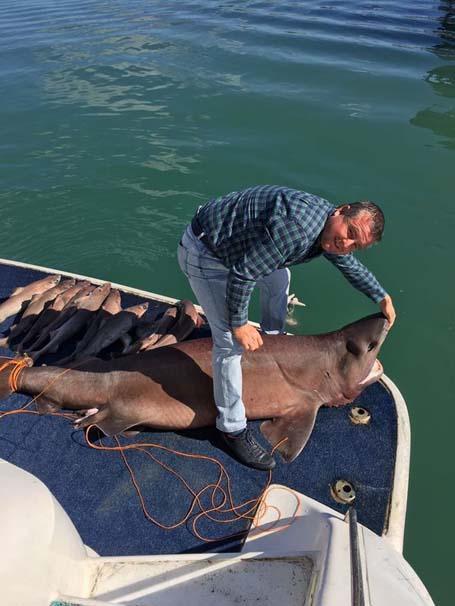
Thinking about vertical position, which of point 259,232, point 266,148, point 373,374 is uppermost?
point 259,232

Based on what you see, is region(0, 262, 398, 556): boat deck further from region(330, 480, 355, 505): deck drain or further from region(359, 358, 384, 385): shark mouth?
region(359, 358, 384, 385): shark mouth

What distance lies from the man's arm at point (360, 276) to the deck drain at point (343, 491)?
1.65 m

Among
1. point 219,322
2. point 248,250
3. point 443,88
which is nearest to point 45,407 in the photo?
point 219,322

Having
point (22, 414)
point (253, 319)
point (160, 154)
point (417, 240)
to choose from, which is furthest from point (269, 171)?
point (22, 414)

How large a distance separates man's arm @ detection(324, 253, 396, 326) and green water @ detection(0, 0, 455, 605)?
7.15 ft

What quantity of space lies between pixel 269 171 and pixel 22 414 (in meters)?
7.35

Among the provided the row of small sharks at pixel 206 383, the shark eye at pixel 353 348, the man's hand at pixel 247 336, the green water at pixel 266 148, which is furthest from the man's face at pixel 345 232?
the green water at pixel 266 148

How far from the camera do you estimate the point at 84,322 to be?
6.22 metres

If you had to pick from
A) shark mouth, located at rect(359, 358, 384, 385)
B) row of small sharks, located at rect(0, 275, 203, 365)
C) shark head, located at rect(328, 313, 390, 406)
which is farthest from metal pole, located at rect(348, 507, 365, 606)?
row of small sharks, located at rect(0, 275, 203, 365)

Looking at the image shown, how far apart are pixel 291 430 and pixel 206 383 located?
3.21 ft

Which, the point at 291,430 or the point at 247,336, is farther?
the point at 291,430

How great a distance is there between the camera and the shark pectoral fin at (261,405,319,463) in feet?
15.4

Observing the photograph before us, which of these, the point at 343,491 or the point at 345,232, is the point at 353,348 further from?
the point at 345,232

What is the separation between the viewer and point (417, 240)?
8.54 metres
